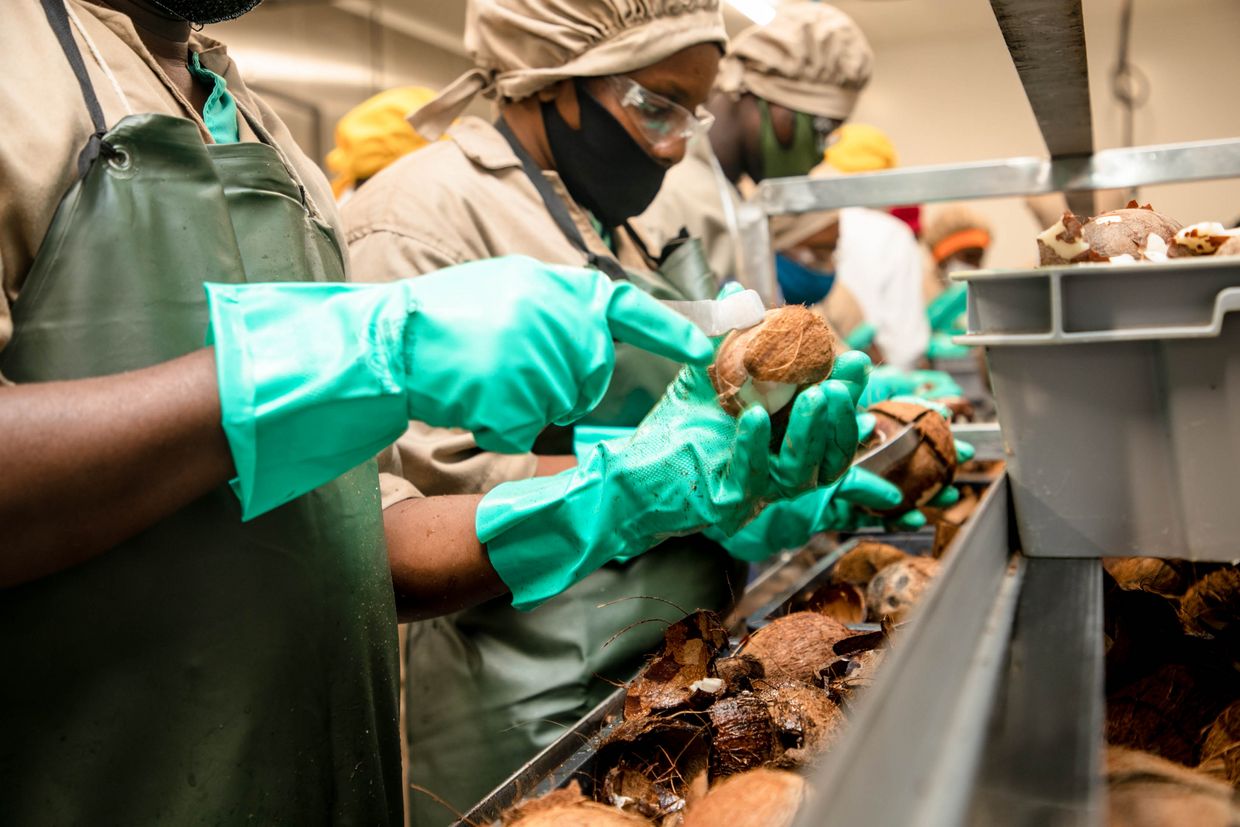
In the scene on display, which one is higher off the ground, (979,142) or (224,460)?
(224,460)

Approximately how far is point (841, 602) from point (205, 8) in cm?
137

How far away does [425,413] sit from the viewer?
3.12 feet

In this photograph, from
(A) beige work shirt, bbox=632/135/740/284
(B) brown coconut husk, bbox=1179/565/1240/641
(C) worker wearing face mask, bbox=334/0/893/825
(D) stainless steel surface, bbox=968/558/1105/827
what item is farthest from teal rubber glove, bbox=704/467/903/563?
(A) beige work shirt, bbox=632/135/740/284

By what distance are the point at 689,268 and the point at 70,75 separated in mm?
1318

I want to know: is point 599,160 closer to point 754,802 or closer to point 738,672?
point 738,672

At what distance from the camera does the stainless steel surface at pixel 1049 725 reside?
642mm

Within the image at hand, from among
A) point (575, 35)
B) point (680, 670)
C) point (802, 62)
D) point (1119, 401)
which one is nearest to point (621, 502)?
point (680, 670)

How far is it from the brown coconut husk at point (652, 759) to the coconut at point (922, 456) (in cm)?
93

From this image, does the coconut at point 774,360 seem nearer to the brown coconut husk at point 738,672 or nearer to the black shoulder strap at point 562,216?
the brown coconut husk at point 738,672

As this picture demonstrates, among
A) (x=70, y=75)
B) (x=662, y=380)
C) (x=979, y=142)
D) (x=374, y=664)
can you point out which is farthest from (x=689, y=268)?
(x=979, y=142)

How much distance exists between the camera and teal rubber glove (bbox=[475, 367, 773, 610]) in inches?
52.9

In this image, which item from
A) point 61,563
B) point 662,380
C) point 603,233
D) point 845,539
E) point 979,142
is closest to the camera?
point 61,563

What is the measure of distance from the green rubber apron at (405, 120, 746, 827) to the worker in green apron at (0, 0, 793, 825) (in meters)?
0.49

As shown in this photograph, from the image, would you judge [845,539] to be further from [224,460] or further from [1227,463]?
[224,460]
